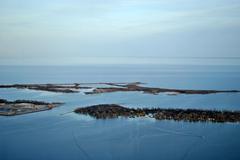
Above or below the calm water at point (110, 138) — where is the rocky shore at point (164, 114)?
above

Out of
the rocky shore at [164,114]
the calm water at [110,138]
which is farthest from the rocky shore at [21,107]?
the rocky shore at [164,114]

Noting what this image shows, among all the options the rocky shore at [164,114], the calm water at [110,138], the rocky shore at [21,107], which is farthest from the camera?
the rocky shore at [21,107]

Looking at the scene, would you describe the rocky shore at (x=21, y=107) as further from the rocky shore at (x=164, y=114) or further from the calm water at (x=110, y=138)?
the rocky shore at (x=164, y=114)

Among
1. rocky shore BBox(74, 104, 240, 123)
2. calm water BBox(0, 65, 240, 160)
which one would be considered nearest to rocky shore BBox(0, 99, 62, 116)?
calm water BBox(0, 65, 240, 160)

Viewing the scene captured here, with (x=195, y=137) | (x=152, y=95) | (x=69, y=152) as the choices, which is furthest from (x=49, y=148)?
(x=152, y=95)

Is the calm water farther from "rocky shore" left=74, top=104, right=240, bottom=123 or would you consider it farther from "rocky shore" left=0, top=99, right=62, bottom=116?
"rocky shore" left=0, top=99, right=62, bottom=116

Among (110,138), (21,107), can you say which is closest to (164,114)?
(110,138)

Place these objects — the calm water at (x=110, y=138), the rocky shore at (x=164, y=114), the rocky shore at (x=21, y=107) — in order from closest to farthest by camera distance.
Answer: the calm water at (x=110, y=138) → the rocky shore at (x=164, y=114) → the rocky shore at (x=21, y=107)

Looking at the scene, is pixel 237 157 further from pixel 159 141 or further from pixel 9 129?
pixel 9 129
